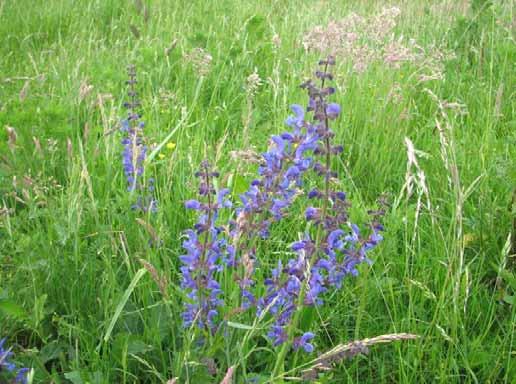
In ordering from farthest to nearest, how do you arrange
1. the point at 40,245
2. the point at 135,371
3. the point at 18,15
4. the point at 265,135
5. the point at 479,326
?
the point at 18,15
the point at 265,135
the point at 40,245
the point at 479,326
the point at 135,371

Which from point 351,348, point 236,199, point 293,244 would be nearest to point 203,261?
point 293,244

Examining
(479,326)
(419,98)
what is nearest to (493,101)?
(419,98)

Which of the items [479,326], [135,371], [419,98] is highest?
[419,98]

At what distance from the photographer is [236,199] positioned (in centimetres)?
229

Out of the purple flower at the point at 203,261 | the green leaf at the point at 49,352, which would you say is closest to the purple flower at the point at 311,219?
the purple flower at the point at 203,261

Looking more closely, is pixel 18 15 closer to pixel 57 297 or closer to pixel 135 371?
pixel 57 297

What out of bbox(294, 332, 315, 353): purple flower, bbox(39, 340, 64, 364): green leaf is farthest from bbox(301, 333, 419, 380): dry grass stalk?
bbox(39, 340, 64, 364): green leaf

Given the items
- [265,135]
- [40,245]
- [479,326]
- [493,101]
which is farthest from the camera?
[493,101]

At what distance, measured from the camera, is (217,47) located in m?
3.92

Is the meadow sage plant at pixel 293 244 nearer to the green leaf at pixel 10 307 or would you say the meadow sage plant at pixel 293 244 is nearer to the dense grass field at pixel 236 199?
the dense grass field at pixel 236 199

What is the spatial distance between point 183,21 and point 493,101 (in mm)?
2683

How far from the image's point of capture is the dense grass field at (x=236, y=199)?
5.19ft

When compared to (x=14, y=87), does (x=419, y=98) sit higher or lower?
higher

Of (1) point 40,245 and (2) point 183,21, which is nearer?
(1) point 40,245
